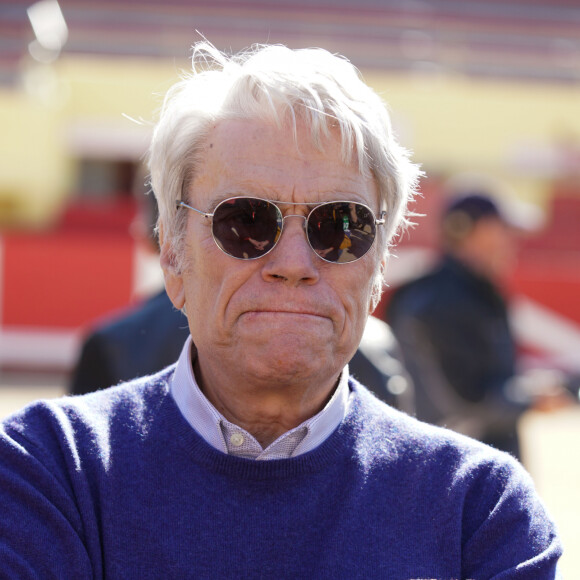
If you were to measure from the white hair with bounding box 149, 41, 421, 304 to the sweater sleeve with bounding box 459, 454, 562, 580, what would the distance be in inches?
18.5

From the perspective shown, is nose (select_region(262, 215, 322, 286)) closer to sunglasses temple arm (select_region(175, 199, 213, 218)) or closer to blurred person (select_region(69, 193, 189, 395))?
sunglasses temple arm (select_region(175, 199, 213, 218))

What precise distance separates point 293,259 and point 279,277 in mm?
38

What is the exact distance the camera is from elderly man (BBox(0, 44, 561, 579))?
151 centimetres

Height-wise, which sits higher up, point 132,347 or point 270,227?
point 270,227

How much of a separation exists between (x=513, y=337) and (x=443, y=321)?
1.23ft

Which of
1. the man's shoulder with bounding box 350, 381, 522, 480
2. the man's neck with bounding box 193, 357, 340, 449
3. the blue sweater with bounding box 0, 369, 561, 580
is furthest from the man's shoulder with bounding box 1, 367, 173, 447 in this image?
the man's shoulder with bounding box 350, 381, 522, 480

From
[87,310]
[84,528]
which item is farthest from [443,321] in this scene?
[87,310]

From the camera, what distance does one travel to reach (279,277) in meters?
1.61

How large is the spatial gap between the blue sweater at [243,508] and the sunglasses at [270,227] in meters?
0.32

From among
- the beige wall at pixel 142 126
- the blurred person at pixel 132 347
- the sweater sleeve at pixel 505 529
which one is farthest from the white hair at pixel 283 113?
the beige wall at pixel 142 126

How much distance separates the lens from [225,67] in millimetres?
1769

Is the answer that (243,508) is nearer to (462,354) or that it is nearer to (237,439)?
(237,439)

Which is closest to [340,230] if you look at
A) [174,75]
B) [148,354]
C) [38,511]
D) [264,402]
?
[264,402]

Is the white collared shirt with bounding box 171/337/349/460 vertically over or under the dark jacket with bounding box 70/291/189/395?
over
